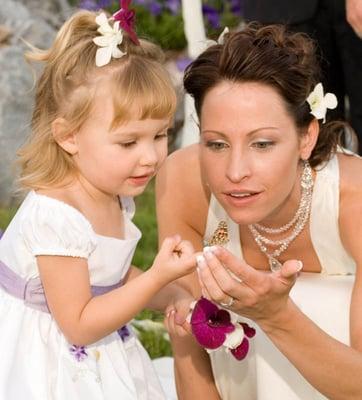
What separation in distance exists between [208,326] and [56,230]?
535 mm

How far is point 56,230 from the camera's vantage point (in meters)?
3.35

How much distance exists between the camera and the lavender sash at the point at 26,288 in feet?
11.4

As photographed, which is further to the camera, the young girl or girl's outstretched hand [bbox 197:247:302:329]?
the young girl

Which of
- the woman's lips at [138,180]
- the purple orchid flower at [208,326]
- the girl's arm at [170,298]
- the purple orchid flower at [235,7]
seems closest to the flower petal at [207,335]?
the purple orchid flower at [208,326]

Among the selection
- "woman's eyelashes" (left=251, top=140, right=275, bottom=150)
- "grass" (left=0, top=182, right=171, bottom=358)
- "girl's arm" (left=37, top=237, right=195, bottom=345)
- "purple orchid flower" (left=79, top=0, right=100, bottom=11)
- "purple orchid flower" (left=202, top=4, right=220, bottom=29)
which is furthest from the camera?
"purple orchid flower" (left=202, top=4, right=220, bottom=29)

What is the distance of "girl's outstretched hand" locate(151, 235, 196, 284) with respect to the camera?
10.6ft

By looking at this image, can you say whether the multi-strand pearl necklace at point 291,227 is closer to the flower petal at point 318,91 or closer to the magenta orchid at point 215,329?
the flower petal at point 318,91

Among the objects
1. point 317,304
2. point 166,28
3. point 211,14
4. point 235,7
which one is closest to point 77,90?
point 317,304

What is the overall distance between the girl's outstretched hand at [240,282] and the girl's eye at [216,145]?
0.54m

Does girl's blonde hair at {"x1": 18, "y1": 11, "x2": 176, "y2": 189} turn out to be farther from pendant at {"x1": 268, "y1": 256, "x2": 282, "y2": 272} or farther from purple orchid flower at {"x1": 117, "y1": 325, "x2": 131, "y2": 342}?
pendant at {"x1": 268, "y1": 256, "x2": 282, "y2": 272}

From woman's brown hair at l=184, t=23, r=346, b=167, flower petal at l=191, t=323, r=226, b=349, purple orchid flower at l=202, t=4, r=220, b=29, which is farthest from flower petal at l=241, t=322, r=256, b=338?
purple orchid flower at l=202, t=4, r=220, b=29

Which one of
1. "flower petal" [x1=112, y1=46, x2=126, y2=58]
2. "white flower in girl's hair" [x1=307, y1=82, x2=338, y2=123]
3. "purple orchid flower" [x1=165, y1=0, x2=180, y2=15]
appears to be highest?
"flower petal" [x1=112, y1=46, x2=126, y2=58]

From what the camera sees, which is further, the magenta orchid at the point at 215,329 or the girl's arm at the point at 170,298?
the girl's arm at the point at 170,298

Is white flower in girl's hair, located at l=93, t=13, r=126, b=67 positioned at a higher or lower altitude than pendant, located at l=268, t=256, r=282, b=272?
higher
